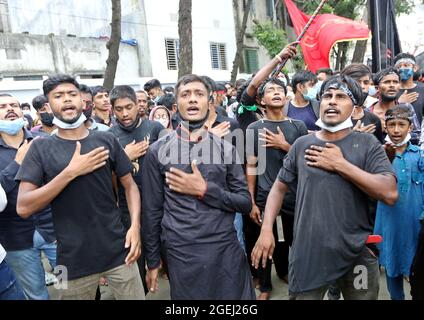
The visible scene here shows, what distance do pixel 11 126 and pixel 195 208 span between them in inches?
70.3

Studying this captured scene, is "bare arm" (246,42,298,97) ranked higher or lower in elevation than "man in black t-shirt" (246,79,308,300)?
higher

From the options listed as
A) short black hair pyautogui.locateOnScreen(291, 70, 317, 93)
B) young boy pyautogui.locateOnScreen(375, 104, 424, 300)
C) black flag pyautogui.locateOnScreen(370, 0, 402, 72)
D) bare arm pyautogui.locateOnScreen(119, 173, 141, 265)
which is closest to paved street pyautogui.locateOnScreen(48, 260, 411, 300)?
young boy pyautogui.locateOnScreen(375, 104, 424, 300)

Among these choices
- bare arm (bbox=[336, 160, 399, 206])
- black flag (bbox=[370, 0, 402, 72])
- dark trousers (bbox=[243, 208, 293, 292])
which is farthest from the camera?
black flag (bbox=[370, 0, 402, 72])

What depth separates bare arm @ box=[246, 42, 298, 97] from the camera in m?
3.60

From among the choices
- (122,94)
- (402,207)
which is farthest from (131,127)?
(402,207)

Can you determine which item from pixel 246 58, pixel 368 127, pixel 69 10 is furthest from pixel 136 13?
pixel 368 127

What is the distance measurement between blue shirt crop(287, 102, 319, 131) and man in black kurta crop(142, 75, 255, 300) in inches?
71.7

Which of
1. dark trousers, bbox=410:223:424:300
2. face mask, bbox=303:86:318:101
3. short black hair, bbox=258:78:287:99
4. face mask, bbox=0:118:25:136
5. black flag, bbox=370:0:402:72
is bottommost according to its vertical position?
dark trousers, bbox=410:223:424:300

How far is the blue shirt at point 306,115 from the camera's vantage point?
4105mm

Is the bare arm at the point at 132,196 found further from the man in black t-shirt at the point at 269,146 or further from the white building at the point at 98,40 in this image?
the white building at the point at 98,40

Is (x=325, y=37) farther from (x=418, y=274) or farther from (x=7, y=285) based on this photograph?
(x=7, y=285)

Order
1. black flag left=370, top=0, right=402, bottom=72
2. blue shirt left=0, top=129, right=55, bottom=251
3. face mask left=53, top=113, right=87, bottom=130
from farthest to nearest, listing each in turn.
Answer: black flag left=370, top=0, right=402, bottom=72 → blue shirt left=0, top=129, right=55, bottom=251 → face mask left=53, top=113, right=87, bottom=130

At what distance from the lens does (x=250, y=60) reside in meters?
23.0

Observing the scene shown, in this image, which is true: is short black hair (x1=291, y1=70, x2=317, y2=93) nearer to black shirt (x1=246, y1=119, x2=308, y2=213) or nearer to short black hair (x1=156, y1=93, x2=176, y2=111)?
black shirt (x1=246, y1=119, x2=308, y2=213)
